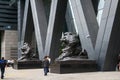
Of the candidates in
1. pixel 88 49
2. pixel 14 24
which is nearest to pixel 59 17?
pixel 88 49

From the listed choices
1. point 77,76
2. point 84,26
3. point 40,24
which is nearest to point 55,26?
point 40,24

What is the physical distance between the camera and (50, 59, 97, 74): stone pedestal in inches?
818

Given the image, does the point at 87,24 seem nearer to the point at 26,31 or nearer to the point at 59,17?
the point at 59,17

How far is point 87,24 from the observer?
26.4 meters

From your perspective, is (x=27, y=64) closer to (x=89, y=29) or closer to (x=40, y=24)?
(x=40, y=24)

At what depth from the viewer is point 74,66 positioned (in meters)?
21.3

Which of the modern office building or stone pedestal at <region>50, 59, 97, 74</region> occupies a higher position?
the modern office building

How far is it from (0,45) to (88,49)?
42091 millimetres

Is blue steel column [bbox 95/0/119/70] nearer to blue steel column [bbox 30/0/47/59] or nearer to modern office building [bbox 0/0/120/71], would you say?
modern office building [bbox 0/0/120/71]

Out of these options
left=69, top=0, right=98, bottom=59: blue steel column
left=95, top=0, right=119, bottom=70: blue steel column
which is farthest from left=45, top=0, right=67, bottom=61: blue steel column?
left=95, top=0, right=119, bottom=70: blue steel column

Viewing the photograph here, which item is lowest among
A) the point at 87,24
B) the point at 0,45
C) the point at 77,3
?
the point at 0,45

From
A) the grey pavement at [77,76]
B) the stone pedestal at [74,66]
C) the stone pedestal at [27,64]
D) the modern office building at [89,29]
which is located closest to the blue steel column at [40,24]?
the modern office building at [89,29]

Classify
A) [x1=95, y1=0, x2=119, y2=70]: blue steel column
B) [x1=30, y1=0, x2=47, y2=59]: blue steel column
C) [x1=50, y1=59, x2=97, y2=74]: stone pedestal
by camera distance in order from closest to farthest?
[x1=50, y1=59, x2=97, y2=74]: stone pedestal → [x1=95, y1=0, x2=119, y2=70]: blue steel column → [x1=30, y1=0, x2=47, y2=59]: blue steel column

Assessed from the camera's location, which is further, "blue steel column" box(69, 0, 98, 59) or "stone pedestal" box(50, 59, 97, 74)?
"blue steel column" box(69, 0, 98, 59)
